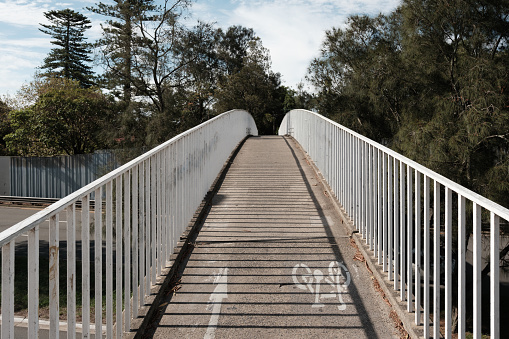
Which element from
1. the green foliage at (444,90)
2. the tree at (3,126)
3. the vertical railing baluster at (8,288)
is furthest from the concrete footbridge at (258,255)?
the tree at (3,126)

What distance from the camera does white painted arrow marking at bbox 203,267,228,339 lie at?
3234 millimetres

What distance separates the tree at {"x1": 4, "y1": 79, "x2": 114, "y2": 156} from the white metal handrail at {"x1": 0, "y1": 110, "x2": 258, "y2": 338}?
21170 mm

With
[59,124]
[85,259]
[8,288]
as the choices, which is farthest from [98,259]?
[59,124]

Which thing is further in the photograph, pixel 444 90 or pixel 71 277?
pixel 444 90

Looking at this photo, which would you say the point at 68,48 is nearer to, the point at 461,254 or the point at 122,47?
the point at 122,47

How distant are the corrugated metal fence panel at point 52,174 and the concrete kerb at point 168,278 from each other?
1995 cm

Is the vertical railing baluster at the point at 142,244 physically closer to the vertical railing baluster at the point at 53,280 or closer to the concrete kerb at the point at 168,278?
the concrete kerb at the point at 168,278

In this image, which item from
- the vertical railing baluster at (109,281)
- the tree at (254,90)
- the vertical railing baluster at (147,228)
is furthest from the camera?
the tree at (254,90)

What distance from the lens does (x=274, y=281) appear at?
4.04 m

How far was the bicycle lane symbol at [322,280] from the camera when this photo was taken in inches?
148

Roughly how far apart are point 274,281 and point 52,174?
24224 mm

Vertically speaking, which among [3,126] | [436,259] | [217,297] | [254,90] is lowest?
[217,297]

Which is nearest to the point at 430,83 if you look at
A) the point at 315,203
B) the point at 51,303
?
the point at 315,203

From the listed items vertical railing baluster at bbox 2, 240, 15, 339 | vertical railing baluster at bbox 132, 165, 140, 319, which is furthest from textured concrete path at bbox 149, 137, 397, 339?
vertical railing baluster at bbox 2, 240, 15, 339
